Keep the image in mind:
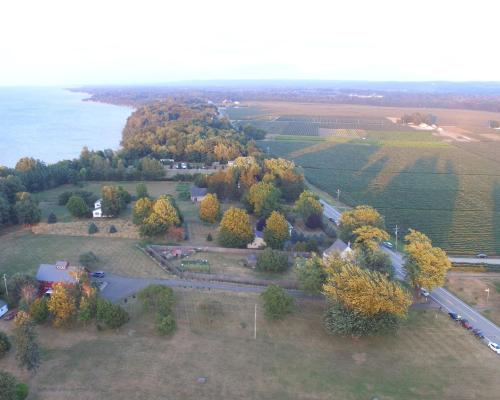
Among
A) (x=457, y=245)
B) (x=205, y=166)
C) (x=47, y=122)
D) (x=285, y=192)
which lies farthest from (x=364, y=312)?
(x=47, y=122)

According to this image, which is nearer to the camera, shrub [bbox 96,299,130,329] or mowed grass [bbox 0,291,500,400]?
mowed grass [bbox 0,291,500,400]

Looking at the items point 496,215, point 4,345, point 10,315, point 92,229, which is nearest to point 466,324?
point 496,215

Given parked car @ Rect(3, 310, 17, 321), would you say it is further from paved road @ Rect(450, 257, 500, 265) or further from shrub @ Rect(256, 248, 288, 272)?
paved road @ Rect(450, 257, 500, 265)

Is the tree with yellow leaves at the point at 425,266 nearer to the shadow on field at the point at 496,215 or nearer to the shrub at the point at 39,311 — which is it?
the shadow on field at the point at 496,215

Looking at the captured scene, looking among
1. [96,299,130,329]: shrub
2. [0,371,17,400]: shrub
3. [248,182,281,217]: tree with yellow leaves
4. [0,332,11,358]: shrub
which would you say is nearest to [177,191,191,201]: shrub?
[248,182,281,217]: tree with yellow leaves

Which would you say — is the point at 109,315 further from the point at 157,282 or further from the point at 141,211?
the point at 141,211

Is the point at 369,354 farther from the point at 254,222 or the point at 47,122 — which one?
the point at 47,122

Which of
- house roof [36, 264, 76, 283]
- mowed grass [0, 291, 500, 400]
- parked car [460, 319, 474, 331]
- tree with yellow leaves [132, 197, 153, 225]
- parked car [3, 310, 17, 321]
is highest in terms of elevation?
tree with yellow leaves [132, 197, 153, 225]
